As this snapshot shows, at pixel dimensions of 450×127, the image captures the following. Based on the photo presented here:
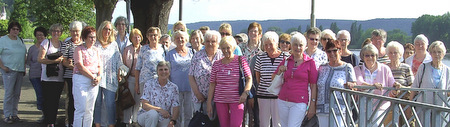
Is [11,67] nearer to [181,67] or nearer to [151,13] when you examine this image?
[181,67]

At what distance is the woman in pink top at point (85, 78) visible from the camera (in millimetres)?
6453

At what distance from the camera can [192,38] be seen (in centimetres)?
687

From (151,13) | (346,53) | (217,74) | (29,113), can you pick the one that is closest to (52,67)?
(29,113)

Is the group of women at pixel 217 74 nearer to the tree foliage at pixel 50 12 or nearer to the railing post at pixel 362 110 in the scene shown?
the railing post at pixel 362 110

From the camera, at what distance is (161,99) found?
6301 millimetres

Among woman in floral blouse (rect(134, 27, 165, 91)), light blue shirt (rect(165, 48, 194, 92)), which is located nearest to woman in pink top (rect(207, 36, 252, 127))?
light blue shirt (rect(165, 48, 194, 92))

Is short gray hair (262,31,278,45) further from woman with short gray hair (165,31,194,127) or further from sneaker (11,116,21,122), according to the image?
sneaker (11,116,21,122)

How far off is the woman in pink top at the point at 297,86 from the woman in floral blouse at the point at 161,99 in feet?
5.05

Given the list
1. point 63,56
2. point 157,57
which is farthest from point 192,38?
point 63,56

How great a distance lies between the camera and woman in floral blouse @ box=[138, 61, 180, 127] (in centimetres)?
622

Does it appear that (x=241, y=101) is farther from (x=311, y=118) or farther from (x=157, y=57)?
(x=157, y=57)

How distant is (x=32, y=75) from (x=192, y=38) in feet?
10.3

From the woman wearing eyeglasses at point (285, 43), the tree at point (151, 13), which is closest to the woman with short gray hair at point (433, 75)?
the woman wearing eyeglasses at point (285, 43)

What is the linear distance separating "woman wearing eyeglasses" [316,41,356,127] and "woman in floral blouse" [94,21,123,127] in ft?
10.3
